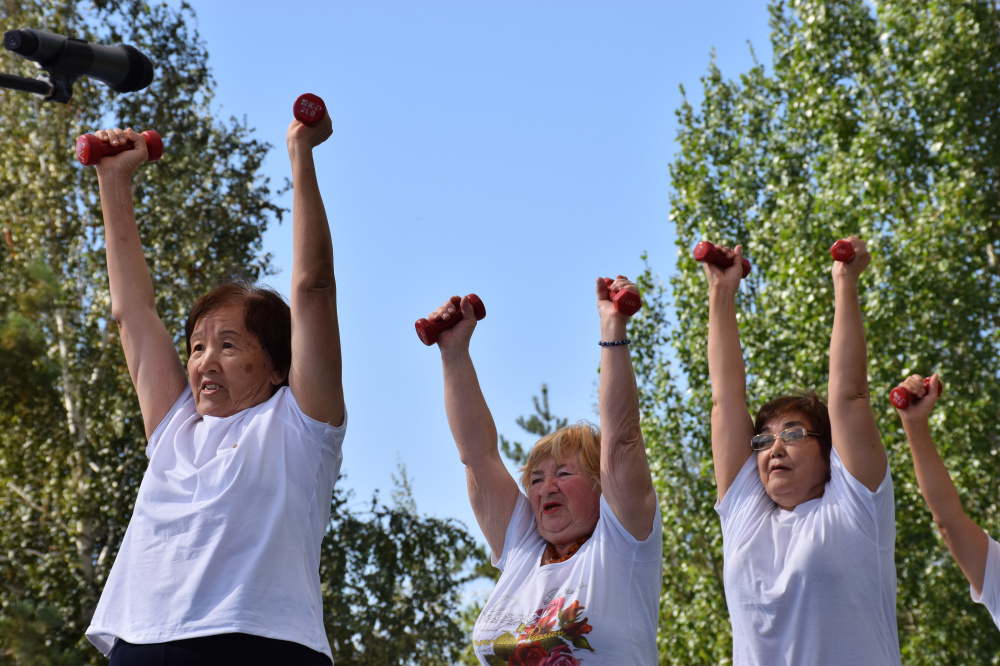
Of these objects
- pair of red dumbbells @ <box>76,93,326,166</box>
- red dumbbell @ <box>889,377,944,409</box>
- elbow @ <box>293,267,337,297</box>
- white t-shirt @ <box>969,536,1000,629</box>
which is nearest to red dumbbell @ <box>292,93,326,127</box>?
pair of red dumbbells @ <box>76,93,326,166</box>

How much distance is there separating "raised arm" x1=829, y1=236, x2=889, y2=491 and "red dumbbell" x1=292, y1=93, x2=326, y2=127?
152 centimetres

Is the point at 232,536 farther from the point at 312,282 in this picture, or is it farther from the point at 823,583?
the point at 823,583

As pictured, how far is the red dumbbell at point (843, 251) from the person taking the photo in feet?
9.62

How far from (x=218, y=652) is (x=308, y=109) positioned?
1.19 meters

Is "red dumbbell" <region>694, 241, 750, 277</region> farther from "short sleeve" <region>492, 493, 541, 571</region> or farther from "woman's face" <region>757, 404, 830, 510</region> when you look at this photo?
"short sleeve" <region>492, 493, 541, 571</region>

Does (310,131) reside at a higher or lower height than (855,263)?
higher

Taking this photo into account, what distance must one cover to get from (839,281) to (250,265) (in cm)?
1136

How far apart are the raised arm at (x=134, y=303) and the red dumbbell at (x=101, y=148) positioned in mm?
13

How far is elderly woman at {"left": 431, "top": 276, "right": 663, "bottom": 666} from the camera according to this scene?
2668 millimetres

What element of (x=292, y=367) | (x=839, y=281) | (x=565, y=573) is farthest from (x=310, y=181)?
(x=839, y=281)

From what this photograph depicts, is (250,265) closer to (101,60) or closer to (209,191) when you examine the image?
(209,191)

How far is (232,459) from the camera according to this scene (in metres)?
2.17

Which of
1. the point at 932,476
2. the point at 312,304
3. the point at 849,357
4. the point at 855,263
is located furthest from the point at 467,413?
the point at 932,476

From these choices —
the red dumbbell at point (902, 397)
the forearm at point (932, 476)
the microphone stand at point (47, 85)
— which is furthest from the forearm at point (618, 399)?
the microphone stand at point (47, 85)
